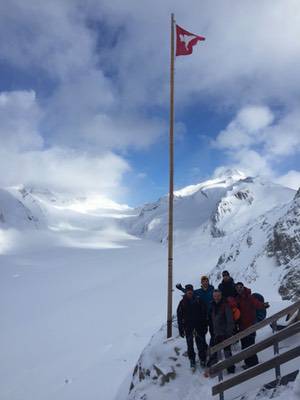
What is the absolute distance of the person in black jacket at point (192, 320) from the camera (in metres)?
9.45

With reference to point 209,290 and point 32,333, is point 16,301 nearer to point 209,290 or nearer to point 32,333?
point 32,333

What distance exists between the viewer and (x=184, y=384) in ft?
30.7

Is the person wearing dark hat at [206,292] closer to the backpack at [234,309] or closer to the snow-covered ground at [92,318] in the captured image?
the backpack at [234,309]

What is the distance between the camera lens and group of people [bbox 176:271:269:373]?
8.64 meters

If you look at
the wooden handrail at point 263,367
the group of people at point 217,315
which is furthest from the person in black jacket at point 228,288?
the wooden handrail at point 263,367

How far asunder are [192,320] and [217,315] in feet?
3.22

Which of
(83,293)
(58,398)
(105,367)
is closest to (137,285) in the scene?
(83,293)

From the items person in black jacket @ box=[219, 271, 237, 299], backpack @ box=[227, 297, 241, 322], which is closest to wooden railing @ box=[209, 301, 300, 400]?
backpack @ box=[227, 297, 241, 322]

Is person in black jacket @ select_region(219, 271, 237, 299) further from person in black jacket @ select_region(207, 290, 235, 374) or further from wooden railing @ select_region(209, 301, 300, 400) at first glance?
wooden railing @ select_region(209, 301, 300, 400)

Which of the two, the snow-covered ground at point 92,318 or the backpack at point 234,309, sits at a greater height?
the snow-covered ground at point 92,318

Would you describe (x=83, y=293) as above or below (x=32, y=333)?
above

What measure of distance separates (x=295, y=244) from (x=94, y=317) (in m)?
20.9

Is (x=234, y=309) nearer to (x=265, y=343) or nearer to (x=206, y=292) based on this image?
(x=206, y=292)

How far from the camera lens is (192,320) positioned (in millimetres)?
9430
